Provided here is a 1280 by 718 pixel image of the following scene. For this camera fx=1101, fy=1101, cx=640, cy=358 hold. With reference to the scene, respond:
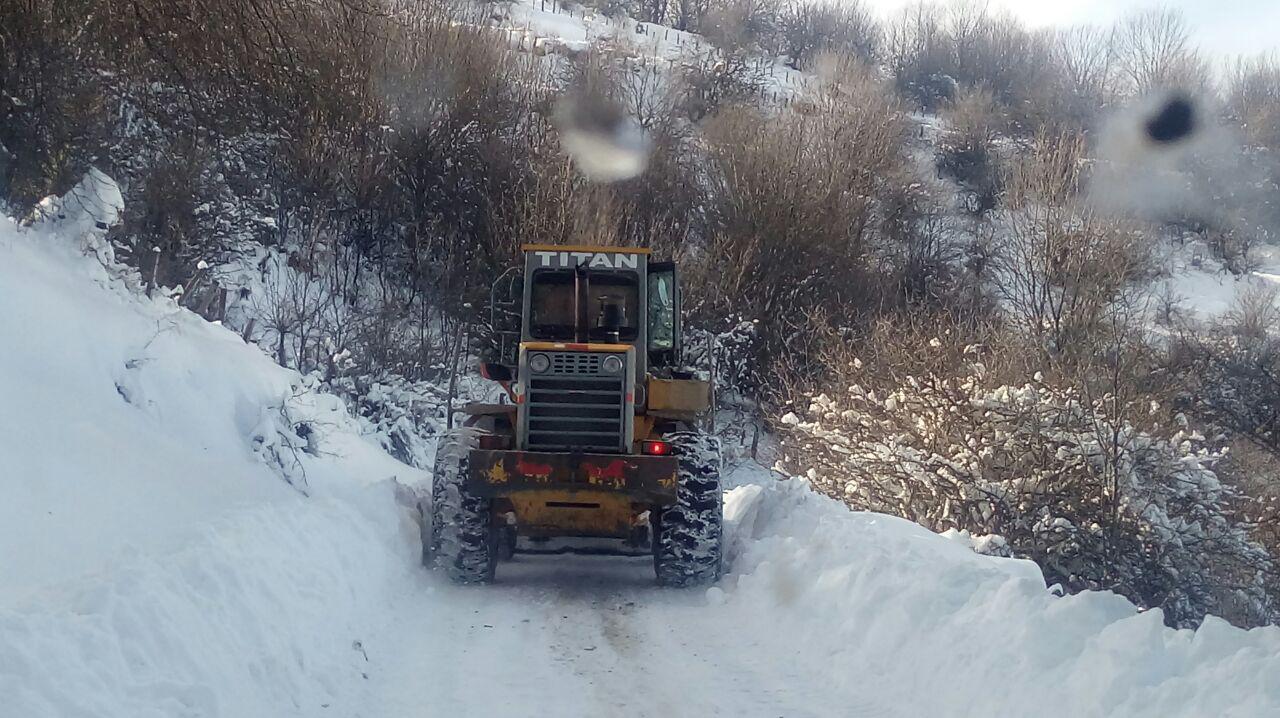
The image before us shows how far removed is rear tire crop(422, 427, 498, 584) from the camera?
8961 millimetres

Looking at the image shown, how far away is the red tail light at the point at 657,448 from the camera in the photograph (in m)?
9.19

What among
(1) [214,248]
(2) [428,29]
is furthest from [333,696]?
(2) [428,29]

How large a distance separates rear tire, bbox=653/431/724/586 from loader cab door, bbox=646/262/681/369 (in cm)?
136

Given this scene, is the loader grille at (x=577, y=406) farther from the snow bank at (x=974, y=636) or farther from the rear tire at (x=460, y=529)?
the snow bank at (x=974, y=636)

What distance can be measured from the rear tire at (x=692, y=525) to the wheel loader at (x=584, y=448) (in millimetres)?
11

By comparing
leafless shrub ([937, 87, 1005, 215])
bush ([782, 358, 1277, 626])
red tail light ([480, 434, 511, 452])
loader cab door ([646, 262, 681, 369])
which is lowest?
bush ([782, 358, 1277, 626])

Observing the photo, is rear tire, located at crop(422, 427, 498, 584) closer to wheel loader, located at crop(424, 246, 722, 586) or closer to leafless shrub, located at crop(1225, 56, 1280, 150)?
wheel loader, located at crop(424, 246, 722, 586)

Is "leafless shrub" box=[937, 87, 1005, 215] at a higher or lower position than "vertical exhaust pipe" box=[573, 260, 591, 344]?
higher

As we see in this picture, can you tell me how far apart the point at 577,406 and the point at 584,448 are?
0.36 meters

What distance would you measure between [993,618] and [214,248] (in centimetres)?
2074

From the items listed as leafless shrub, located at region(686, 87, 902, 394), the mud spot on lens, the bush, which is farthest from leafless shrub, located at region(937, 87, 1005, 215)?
the bush

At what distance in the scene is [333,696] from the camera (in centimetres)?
576

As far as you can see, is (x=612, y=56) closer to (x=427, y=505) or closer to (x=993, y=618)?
(x=427, y=505)

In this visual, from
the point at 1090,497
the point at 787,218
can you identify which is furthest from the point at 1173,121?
the point at 1090,497
